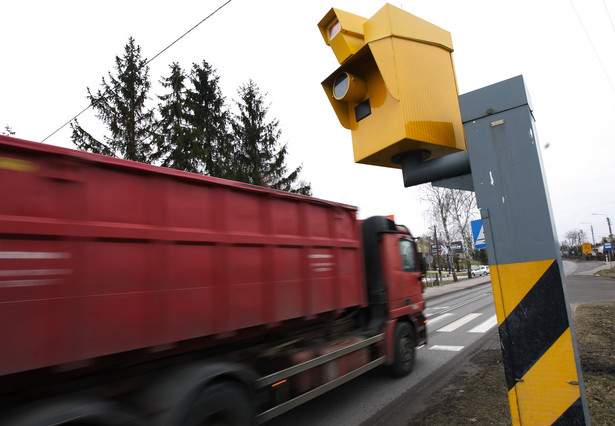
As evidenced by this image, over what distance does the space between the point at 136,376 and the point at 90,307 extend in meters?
0.80

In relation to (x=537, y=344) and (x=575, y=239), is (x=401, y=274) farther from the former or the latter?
(x=575, y=239)

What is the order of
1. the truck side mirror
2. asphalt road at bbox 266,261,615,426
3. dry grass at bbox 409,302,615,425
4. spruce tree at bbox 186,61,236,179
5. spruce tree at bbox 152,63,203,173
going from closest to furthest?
dry grass at bbox 409,302,615,425 → asphalt road at bbox 266,261,615,426 → the truck side mirror → spruce tree at bbox 152,63,203,173 → spruce tree at bbox 186,61,236,179

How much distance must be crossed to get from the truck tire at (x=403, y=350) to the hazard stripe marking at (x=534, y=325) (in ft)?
12.6

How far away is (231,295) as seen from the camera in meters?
3.16

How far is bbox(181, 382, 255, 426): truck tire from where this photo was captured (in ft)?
8.78

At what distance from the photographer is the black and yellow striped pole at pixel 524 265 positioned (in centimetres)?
179

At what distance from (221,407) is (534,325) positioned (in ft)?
8.11

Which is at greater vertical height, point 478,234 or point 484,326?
point 478,234

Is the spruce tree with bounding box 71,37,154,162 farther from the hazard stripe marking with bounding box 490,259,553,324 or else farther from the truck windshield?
the hazard stripe marking with bounding box 490,259,553,324

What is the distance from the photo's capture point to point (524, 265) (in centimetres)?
186

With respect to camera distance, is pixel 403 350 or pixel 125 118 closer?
pixel 403 350

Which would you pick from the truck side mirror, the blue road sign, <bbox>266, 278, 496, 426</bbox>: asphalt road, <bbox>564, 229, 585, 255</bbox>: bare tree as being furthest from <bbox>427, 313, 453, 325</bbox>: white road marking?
<bbox>564, 229, 585, 255</bbox>: bare tree

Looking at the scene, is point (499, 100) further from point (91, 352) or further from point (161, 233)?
point (91, 352)

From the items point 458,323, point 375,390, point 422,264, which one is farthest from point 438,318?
point 375,390
